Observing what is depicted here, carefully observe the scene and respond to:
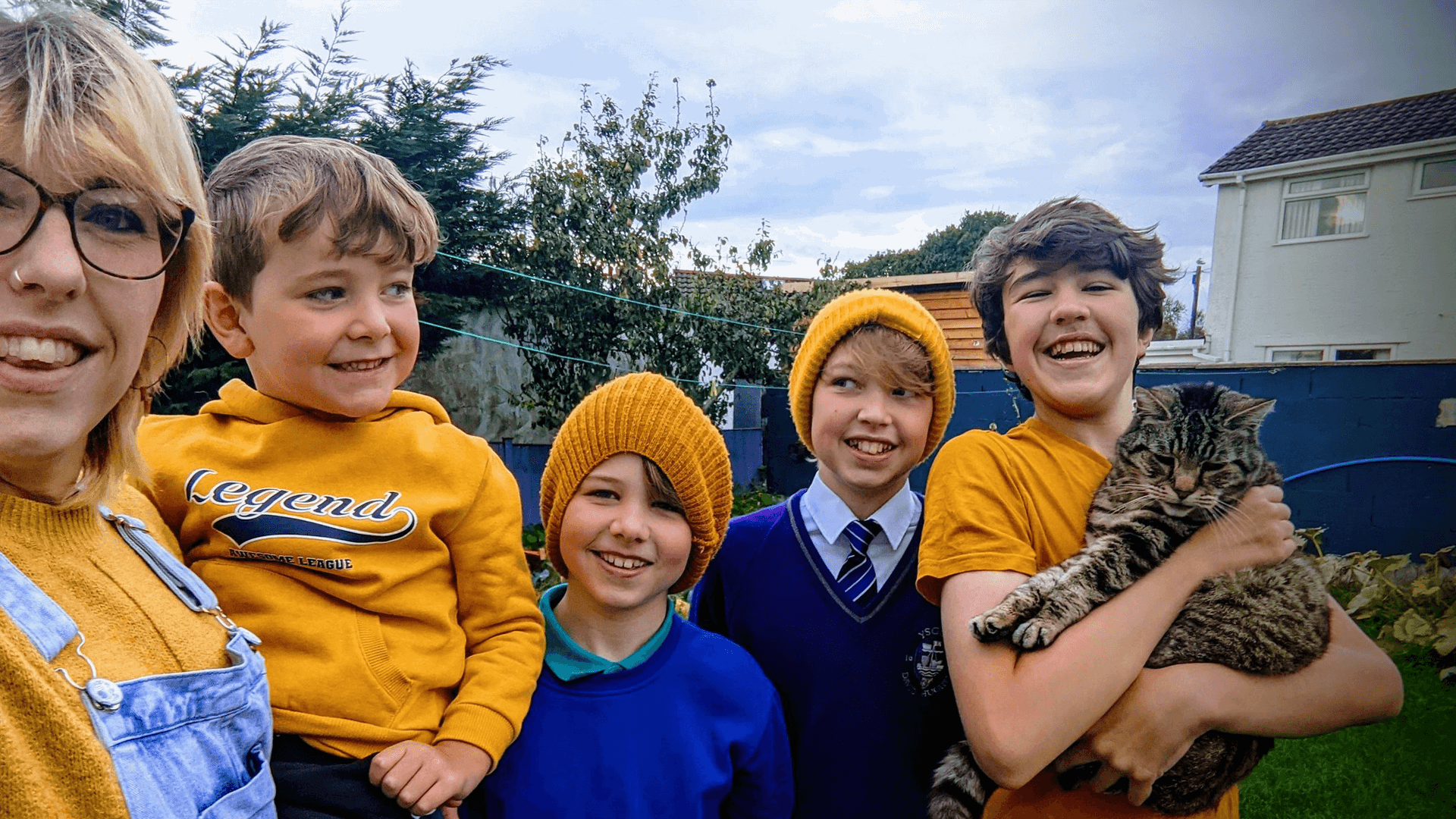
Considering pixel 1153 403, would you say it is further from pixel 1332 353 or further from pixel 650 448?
pixel 1332 353

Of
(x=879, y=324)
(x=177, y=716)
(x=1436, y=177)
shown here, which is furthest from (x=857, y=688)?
(x=1436, y=177)

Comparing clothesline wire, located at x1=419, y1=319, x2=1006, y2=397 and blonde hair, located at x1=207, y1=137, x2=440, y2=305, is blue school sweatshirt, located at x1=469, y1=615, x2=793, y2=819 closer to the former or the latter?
blonde hair, located at x1=207, y1=137, x2=440, y2=305

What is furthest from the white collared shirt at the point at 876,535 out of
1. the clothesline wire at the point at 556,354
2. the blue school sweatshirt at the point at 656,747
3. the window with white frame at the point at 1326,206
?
the window with white frame at the point at 1326,206

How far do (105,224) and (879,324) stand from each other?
1.67 m

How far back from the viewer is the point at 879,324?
2.07 metres

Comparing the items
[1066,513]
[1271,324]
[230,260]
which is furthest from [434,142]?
Answer: [1271,324]

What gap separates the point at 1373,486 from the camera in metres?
6.40

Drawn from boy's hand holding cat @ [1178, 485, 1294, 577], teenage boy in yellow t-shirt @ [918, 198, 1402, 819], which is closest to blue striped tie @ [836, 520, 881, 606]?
teenage boy in yellow t-shirt @ [918, 198, 1402, 819]

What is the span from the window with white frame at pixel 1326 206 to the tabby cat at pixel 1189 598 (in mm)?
9867

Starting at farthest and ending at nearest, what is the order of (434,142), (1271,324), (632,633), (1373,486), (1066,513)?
(1271,324)
(434,142)
(1373,486)
(632,633)
(1066,513)

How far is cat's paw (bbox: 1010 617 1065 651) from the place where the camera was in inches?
58.2

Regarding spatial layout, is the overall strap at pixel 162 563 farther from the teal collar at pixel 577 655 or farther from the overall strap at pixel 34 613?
the teal collar at pixel 577 655

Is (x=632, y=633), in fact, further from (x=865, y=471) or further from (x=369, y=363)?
(x=369, y=363)

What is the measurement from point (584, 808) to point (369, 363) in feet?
3.49
